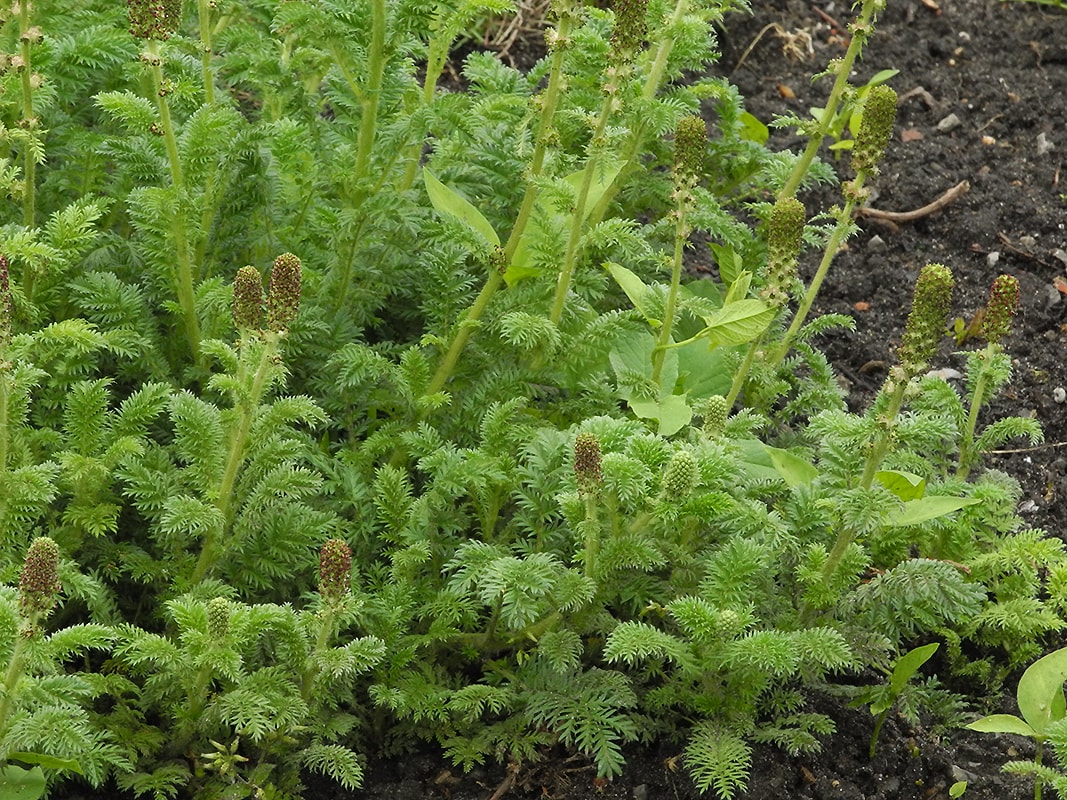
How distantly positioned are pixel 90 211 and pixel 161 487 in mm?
765

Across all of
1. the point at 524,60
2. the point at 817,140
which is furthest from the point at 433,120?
the point at 524,60

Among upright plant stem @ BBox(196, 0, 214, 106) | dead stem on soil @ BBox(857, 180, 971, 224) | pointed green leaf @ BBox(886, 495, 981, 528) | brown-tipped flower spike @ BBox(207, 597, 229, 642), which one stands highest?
upright plant stem @ BBox(196, 0, 214, 106)

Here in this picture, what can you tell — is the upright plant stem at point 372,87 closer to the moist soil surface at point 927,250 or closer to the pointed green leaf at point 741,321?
the pointed green leaf at point 741,321

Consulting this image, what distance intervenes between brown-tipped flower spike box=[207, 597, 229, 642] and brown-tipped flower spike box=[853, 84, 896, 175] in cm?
191

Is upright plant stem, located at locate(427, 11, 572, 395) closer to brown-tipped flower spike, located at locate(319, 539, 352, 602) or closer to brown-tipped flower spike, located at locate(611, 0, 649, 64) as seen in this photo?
brown-tipped flower spike, located at locate(611, 0, 649, 64)

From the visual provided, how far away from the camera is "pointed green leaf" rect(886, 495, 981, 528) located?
312 centimetres

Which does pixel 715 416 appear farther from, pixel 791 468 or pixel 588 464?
pixel 588 464

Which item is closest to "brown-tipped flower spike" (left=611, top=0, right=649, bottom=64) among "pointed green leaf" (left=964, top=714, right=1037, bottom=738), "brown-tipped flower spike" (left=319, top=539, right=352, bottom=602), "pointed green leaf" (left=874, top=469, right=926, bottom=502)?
"pointed green leaf" (left=874, top=469, right=926, bottom=502)

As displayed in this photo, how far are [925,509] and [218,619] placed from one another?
1.62m

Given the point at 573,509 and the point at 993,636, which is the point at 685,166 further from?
the point at 993,636

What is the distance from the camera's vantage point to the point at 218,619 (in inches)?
108

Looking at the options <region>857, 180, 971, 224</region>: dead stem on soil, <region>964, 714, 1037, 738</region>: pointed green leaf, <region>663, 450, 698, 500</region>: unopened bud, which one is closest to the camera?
<region>663, 450, 698, 500</region>: unopened bud

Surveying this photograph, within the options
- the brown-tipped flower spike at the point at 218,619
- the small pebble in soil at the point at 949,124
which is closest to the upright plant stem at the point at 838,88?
the brown-tipped flower spike at the point at 218,619

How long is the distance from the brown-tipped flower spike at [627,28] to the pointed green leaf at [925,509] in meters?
1.25
